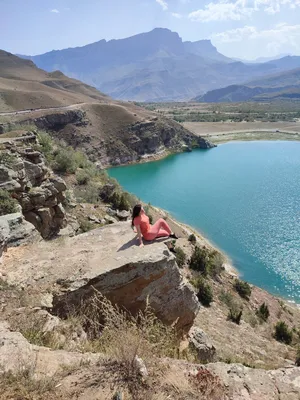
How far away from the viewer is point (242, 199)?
44344mm

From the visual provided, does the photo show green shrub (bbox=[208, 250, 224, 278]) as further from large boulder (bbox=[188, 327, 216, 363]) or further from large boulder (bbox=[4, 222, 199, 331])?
large boulder (bbox=[4, 222, 199, 331])

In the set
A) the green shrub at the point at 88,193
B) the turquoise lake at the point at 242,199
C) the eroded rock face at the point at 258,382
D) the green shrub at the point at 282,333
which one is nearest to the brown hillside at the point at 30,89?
the turquoise lake at the point at 242,199

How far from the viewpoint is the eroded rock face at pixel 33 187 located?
15398 millimetres

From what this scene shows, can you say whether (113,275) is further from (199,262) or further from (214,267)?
(214,267)

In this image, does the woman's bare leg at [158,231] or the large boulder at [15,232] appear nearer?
the woman's bare leg at [158,231]

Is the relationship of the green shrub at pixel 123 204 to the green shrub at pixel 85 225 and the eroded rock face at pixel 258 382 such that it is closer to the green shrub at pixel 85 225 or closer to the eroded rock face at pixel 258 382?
the green shrub at pixel 85 225

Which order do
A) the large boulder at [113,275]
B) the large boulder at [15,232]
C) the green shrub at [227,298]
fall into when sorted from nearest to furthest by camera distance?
the large boulder at [113,275], the large boulder at [15,232], the green shrub at [227,298]

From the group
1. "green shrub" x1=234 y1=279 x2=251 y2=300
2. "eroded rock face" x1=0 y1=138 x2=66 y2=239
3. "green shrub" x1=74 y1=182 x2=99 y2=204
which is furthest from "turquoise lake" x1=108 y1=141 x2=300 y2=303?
"eroded rock face" x1=0 y1=138 x2=66 y2=239

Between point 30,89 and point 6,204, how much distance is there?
9640 cm

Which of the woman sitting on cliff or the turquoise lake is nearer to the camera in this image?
the woman sitting on cliff

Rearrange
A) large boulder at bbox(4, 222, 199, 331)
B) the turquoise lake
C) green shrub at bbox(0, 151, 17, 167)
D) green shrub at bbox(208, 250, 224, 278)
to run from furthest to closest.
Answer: the turquoise lake
green shrub at bbox(208, 250, 224, 278)
green shrub at bbox(0, 151, 17, 167)
large boulder at bbox(4, 222, 199, 331)

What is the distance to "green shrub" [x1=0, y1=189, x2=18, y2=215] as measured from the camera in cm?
1347

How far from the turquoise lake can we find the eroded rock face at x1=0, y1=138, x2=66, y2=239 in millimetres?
16521

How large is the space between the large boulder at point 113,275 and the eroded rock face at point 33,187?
24.2 feet
